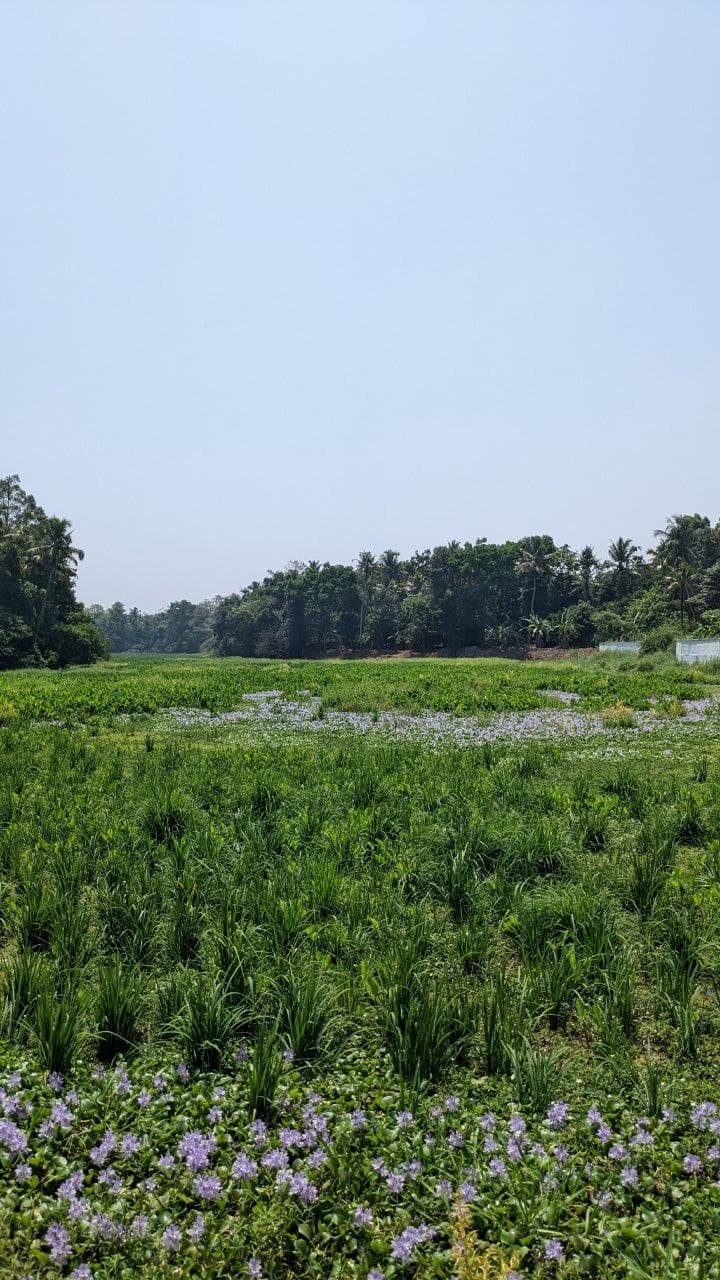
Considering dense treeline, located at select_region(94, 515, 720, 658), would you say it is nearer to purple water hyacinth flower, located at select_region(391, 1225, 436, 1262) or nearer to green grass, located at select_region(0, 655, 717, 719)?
green grass, located at select_region(0, 655, 717, 719)

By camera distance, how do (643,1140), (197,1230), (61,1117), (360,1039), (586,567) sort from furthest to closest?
(586,567) → (360,1039) → (61,1117) → (643,1140) → (197,1230)

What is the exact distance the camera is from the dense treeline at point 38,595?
163ft

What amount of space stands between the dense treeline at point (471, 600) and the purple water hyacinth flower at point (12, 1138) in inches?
2281

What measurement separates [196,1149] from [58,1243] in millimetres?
567

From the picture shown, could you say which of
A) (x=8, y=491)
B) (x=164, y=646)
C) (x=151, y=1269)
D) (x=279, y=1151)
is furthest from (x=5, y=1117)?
(x=164, y=646)

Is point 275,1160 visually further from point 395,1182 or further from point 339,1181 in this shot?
point 395,1182

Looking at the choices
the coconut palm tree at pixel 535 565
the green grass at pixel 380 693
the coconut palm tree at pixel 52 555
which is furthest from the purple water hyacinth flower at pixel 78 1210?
the coconut palm tree at pixel 535 565

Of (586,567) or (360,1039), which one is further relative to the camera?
(586,567)

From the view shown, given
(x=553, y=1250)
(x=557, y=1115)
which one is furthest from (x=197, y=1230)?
(x=557, y=1115)

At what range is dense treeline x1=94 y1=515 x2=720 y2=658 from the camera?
202ft

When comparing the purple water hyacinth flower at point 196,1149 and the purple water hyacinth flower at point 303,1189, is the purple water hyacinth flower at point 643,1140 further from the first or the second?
the purple water hyacinth flower at point 196,1149

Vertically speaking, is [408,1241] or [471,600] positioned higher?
[471,600]

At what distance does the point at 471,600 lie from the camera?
79.2 meters

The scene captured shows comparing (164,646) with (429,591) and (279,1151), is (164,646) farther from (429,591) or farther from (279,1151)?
(279,1151)
